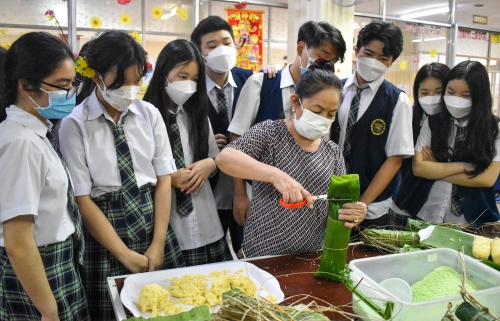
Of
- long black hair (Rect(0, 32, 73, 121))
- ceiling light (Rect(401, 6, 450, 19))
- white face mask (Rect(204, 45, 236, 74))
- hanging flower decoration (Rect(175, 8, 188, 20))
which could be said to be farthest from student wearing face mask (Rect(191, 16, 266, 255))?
ceiling light (Rect(401, 6, 450, 19))

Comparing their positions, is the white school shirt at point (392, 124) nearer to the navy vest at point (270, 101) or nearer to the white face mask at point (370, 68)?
the white face mask at point (370, 68)

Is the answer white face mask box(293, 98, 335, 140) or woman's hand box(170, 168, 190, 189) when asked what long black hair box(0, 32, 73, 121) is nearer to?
woman's hand box(170, 168, 190, 189)

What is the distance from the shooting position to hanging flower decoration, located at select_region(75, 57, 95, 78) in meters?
1.63

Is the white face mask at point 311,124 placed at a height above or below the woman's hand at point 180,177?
above

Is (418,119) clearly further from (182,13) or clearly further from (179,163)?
(182,13)

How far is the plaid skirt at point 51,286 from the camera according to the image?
144 centimetres

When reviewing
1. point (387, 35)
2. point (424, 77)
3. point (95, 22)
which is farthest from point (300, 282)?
point (95, 22)

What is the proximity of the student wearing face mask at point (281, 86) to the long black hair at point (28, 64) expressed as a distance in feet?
3.27

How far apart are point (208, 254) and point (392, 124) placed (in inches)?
46.4

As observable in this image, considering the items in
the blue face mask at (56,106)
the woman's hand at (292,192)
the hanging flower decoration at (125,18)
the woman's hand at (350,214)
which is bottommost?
the woman's hand at (350,214)

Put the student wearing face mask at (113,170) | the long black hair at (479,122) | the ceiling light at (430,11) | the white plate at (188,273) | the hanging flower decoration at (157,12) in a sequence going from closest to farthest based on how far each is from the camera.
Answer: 1. the white plate at (188,273)
2. the student wearing face mask at (113,170)
3. the long black hair at (479,122)
4. the hanging flower decoration at (157,12)
5. the ceiling light at (430,11)

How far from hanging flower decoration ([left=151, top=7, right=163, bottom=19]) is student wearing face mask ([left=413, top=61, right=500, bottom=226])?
3041mm

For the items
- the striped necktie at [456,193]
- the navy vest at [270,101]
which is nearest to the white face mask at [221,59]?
the navy vest at [270,101]

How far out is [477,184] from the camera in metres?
2.29
